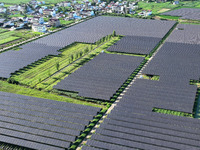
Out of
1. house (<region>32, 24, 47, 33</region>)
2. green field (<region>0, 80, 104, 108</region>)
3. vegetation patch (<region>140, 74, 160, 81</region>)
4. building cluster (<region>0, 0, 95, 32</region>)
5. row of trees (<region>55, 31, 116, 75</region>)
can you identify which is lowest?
green field (<region>0, 80, 104, 108</region>)

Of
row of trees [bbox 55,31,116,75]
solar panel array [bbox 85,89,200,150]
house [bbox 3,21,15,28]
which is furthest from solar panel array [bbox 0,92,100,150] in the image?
house [bbox 3,21,15,28]

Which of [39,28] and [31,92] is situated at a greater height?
[39,28]

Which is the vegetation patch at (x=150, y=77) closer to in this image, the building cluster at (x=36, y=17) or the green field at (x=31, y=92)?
the green field at (x=31, y=92)

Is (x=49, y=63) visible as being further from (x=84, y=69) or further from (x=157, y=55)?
(x=157, y=55)

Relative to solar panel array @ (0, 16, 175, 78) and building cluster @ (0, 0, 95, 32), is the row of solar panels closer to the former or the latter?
solar panel array @ (0, 16, 175, 78)

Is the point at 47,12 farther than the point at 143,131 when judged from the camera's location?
Yes

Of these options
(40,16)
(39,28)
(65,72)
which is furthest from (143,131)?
(40,16)

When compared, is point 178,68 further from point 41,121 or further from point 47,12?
point 47,12
